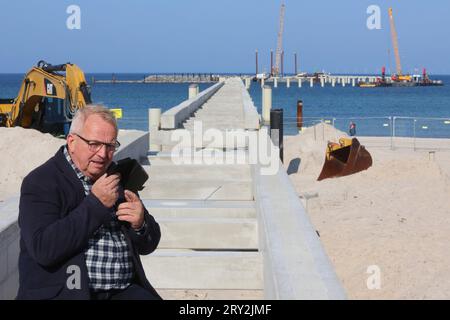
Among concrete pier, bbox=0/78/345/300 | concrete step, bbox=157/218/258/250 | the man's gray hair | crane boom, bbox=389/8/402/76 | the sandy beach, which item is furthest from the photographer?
crane boom, bbox=389/8/402/76

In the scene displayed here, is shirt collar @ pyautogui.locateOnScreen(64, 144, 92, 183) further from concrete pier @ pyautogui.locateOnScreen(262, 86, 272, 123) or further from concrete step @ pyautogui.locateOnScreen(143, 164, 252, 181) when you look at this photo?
concrete pier @ pyautogui.locateOnScreen(262, 86, 272, 123)

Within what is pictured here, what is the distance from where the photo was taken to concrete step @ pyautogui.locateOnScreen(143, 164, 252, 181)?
395 inches

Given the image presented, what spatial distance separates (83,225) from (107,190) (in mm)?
212

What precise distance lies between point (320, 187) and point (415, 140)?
41.0ft

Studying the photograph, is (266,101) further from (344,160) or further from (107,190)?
(107,190)

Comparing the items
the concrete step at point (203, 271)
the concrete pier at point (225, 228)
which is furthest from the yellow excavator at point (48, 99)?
the concrete step at point (203, 271)

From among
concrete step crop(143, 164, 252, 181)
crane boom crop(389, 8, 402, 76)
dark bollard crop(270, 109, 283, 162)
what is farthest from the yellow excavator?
crane boom crop(389, 8, 402, 76)

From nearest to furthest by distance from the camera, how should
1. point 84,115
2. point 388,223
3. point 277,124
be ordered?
point 84,115 < point 388,223 < point 277,124

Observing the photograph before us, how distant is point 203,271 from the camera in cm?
643

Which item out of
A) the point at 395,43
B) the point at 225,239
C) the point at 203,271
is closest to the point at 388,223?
the point at 225,239

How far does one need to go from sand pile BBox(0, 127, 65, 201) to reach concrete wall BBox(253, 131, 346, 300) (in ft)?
44.9

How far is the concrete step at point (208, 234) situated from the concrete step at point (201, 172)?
8.68 ft
